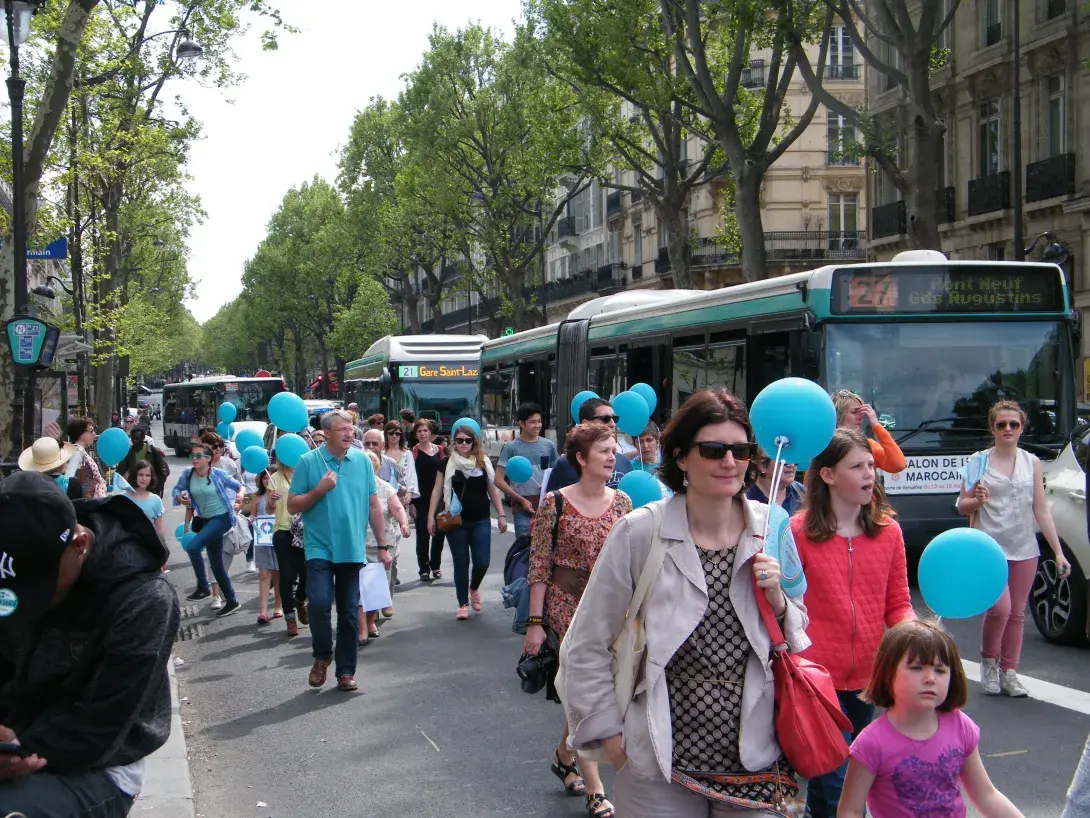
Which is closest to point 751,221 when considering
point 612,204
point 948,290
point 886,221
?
point 948,290

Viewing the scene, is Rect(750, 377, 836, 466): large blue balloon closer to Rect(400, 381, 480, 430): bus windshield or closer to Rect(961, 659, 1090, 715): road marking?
Rect(961, 659, 1090, 715): road marking

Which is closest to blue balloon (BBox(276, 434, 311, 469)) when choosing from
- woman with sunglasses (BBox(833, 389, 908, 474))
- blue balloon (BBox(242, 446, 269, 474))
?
blue balloon (BBox(242, 446, 269, 474))

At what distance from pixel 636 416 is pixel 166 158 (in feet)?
88.2

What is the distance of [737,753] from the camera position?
128 inches

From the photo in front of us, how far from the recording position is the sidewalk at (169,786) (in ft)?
18.6

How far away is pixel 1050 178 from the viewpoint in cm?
2861

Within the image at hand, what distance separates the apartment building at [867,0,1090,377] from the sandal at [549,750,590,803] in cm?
2277

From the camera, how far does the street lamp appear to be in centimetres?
1311

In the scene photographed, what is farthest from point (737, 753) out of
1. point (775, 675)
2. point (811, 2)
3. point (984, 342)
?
point (811, 2)

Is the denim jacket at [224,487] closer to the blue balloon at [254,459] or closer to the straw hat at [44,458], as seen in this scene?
the blue balloon at [254,459]

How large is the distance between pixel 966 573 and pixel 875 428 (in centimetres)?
252

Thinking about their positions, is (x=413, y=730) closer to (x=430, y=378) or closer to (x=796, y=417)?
(x=796, y=417)

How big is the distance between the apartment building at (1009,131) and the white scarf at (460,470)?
1815 cm

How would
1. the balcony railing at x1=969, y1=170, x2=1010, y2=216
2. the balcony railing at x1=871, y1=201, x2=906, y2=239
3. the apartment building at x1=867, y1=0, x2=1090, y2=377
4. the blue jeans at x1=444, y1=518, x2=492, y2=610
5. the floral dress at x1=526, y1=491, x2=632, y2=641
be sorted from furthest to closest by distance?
the balcony railing at x1=871, y1=201, x2=906, y2=239, the balcony railing at x1=969, y1=170, x2=1010, y2=216, the apartment building at x1=867, y1=0, x2=1090, y2=377, the blue jeans at x1=444, y1=518, x2=492, y2=610, the floral dress at x1=526, y1=491, x2=632, y2=641
